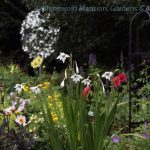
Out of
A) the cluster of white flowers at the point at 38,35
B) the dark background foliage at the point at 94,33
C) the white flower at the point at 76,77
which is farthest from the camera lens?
the cluster of white flowers at the point at 38,35

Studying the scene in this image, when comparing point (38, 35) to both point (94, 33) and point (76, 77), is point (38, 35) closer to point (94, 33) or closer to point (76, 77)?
point (94, 33)

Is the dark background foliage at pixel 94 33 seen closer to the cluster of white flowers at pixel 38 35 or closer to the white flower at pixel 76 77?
the cluster of white flowers at pixel 38 35

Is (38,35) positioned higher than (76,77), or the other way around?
(38,35)

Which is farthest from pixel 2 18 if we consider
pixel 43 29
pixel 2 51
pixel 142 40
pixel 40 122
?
pixel 40 122

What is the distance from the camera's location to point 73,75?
12.6 feet

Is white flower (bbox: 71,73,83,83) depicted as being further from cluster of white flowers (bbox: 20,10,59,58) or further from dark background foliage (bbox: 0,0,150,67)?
cluster of white flowers (bbox: 20,10,59,58)

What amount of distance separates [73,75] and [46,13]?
22.9ft

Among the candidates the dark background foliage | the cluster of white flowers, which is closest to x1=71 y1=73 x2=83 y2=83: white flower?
the dark background foliage

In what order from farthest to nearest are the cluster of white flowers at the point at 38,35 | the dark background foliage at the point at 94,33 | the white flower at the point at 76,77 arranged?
the cluster of white flowers at the point at 38,35, the dark background foliage at the point at 94,33, the white flower at the point at 76,77

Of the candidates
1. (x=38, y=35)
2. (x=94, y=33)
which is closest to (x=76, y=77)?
(x=94, y=33)

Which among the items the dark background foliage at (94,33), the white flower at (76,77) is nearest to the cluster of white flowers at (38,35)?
the dark background foliage at (94,33)

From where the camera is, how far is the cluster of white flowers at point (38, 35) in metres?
10.8

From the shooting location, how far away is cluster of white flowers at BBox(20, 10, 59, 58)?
10.8m

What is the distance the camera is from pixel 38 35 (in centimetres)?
1104
